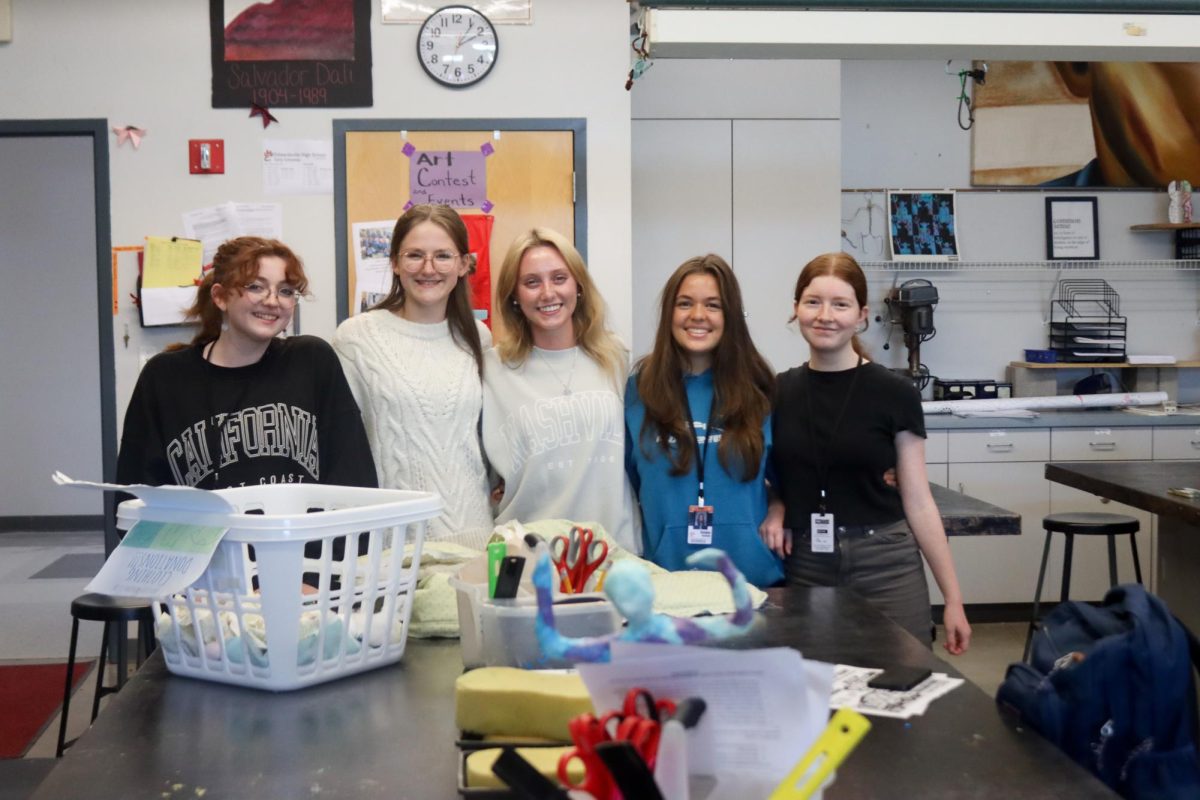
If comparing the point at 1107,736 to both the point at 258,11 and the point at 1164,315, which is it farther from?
the point at 1164,315

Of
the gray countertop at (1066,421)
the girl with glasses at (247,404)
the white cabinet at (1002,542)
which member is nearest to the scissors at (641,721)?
the girl with glasses at (247,404)

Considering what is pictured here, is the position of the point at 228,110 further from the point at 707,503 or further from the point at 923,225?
the point at 923,225

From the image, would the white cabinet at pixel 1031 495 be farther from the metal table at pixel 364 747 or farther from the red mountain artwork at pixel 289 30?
the metal table at pixel 364 747

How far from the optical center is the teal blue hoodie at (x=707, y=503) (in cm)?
224

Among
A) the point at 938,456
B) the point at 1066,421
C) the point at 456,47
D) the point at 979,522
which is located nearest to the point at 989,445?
the point at 938,456

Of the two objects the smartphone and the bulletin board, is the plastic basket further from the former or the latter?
the bulletin board

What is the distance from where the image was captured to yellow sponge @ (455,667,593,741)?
3.98 feet

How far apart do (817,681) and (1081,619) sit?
37.1 inches

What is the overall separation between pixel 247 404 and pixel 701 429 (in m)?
0.87

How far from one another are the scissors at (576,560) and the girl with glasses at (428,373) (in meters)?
0.66

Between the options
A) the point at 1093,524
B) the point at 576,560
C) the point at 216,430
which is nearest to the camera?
the point at 576,560

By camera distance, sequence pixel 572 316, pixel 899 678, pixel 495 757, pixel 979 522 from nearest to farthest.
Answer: pixel 495 757 < pixel 899 678 < pixel 572 316 < pixel 979 522

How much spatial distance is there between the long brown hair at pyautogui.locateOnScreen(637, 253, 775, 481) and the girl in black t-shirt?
129 mm

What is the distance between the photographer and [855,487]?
2.38m
